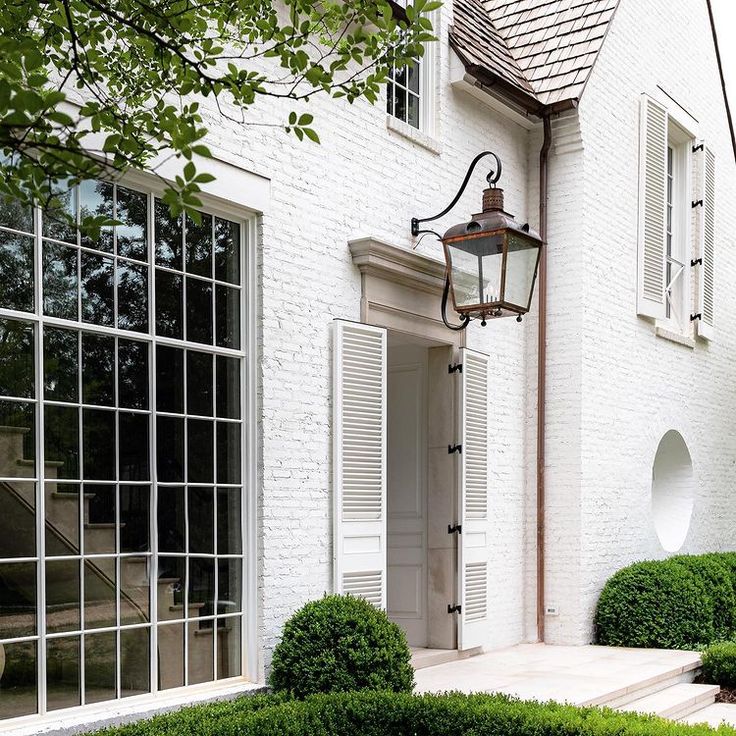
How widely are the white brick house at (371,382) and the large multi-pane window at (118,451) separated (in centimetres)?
2

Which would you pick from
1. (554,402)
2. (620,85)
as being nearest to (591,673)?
(554,402)

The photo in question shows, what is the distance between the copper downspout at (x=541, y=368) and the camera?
10.4 metres

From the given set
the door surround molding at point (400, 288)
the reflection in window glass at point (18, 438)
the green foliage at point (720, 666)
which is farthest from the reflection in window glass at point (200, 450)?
the green foliage at point (720, 666)

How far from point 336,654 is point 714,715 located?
3.45 metres

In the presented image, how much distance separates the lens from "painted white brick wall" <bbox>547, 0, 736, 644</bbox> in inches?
408

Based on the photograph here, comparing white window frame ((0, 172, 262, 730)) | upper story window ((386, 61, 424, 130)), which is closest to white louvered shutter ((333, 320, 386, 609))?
white window frame ((0, 172, 262, 730))

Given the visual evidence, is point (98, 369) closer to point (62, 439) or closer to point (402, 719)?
point (62, 439)

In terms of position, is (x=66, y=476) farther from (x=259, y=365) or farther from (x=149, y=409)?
(x=259, y=365)

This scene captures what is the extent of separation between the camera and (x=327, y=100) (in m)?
7.90

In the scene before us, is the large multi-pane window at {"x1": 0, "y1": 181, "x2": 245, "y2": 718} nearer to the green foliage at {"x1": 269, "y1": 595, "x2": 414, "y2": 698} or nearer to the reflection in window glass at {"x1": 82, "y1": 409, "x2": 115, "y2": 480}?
the reflection in window glass at {"x1": 82, "y1": 409, "x2": 115, "y2": 480}

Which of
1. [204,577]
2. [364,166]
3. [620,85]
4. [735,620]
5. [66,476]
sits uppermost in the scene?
[620,85]

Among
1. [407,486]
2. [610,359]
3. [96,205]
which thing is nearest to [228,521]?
[96,205]

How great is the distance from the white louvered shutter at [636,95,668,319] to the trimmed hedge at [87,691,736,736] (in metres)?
6.44

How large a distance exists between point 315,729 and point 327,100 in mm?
4549
